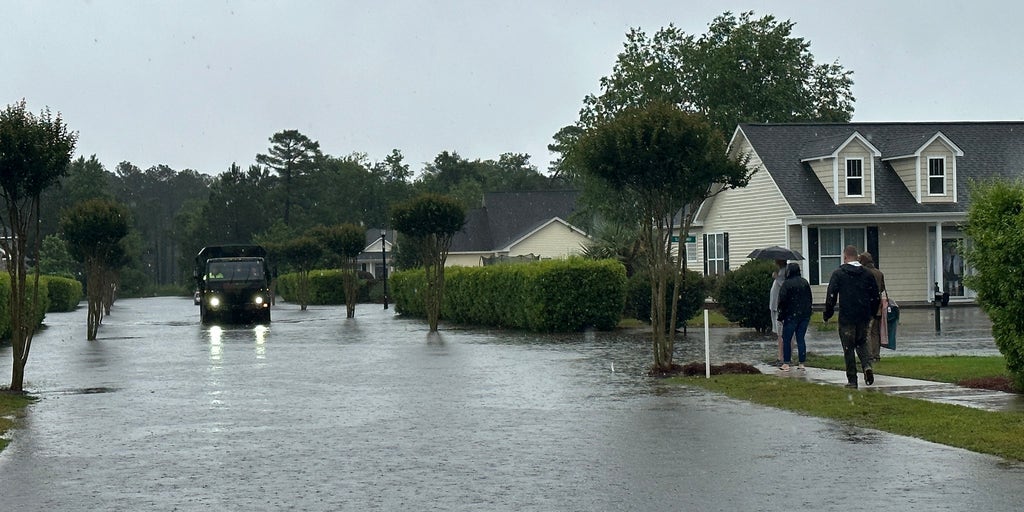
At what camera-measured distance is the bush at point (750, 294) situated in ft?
96.1

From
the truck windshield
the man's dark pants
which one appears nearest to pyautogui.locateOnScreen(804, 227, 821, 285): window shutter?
the truck windshield

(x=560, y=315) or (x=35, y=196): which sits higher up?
Result: (x=35, y=196)

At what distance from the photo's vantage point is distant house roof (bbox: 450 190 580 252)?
80125 mm

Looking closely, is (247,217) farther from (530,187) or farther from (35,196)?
(35,196)

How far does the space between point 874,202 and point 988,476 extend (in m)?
34.3

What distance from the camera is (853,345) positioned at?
52.4 feet

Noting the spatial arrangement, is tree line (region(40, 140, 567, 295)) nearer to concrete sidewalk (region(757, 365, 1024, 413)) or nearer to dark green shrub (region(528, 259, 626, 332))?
dark green shrub (region(528, 259, 626, 332))

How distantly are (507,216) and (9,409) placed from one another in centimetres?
6707

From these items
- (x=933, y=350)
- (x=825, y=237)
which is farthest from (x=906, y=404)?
(x=825, y=237)

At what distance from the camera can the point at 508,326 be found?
115 feet

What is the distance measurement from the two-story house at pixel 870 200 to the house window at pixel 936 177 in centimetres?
3

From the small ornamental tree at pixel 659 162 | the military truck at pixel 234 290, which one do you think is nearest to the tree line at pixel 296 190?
the military truck at pixel 234 290

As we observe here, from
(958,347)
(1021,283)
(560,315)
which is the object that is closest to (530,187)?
(560,315)

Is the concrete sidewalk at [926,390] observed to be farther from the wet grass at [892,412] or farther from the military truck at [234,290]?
the military truck at [234,290]
